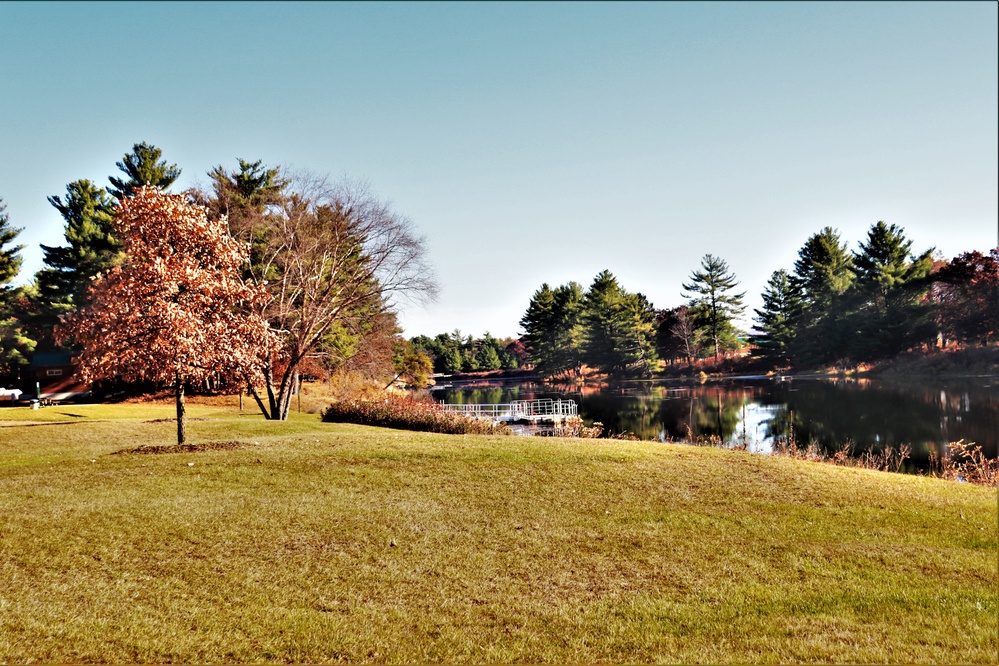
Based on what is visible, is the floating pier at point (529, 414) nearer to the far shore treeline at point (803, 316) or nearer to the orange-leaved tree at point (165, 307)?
the orange-leaved tree at point (165, 307)

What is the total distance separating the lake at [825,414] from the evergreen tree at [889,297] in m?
10.7

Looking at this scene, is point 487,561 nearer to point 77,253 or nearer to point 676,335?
point 77,253

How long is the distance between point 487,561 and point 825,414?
3287 cm

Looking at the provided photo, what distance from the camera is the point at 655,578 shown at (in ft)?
26.6

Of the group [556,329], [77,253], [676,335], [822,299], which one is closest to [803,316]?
[822,299]

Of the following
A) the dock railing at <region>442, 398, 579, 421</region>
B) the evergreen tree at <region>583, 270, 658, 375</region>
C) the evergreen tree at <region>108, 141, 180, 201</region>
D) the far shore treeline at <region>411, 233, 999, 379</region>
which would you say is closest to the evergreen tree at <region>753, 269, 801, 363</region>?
the far shore treeline at <region>411, 233, 999, 379</region>

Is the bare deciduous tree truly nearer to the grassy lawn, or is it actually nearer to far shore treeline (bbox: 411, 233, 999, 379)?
the grassy lawn

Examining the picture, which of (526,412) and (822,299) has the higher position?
(822,299)

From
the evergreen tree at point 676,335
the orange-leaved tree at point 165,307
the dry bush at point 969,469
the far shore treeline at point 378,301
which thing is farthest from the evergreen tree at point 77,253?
the evergreen tree at point 676,335

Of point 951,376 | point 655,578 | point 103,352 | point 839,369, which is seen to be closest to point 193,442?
point 103,352

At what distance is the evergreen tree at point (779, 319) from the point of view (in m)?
78.4

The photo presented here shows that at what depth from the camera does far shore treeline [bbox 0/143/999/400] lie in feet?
109

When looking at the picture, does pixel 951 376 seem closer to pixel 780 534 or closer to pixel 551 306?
pixel 551 306

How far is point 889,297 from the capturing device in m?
68.9
